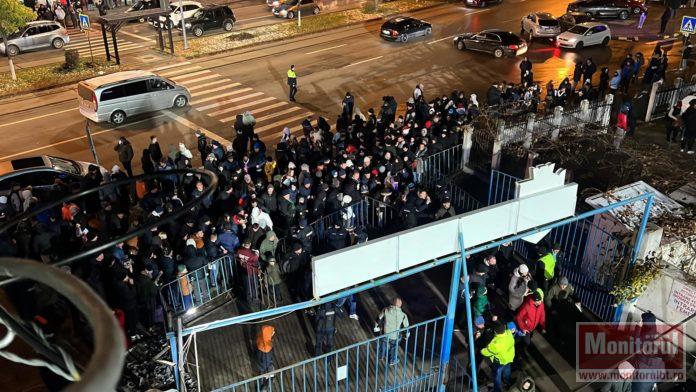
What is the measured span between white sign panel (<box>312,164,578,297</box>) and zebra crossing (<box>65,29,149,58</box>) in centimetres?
2652

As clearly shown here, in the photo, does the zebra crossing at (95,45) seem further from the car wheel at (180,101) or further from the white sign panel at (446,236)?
the white sign panel at (446,236)

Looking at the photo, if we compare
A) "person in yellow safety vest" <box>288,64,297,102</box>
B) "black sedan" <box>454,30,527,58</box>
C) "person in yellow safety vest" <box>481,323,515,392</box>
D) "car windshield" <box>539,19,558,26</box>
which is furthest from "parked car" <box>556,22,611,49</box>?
"person in yellow safety vest" <box>481,323,515,392</box>

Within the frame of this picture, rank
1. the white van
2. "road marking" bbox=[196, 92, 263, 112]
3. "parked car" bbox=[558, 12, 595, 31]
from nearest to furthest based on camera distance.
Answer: the white van → "road marking" bbox=[196, 92, 263, 112] → "parked car" bbox=[558, 12, 595, 31]

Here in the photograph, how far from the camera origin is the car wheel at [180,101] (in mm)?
24172

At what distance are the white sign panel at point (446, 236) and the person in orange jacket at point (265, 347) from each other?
222 cm

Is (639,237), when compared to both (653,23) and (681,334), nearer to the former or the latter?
(681,334)

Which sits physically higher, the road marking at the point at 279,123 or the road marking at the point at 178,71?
the road marking at the point at 178,71

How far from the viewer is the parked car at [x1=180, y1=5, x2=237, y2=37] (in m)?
33.6

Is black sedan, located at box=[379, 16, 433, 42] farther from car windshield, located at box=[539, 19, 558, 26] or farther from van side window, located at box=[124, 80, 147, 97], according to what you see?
van side window, located at box=[124, 80, 147, 97]

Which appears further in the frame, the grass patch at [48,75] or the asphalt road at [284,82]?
the grass patch at [48,75]

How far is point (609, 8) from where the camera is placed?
3744cm

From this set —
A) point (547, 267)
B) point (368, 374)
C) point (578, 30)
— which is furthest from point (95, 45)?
point (547, 267)

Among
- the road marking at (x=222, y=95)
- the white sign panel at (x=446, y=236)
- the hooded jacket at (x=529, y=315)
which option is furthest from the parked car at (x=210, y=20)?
the white sign panel at (x=446, y=236)

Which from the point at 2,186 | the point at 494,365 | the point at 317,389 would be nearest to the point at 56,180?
the point at 2,186
